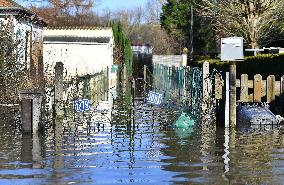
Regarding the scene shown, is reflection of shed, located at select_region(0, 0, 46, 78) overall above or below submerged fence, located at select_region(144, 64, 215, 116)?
above

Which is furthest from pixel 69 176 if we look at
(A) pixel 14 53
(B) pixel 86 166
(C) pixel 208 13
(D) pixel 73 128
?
(C) pixel 208 13

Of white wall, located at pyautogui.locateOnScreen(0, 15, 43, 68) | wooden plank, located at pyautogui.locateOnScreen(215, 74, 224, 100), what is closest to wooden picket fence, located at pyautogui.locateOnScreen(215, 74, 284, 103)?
wooden plank, located at pyautogui.locateOnScreen(215, 74, 224, 100)

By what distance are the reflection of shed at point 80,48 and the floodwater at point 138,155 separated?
1090 inches

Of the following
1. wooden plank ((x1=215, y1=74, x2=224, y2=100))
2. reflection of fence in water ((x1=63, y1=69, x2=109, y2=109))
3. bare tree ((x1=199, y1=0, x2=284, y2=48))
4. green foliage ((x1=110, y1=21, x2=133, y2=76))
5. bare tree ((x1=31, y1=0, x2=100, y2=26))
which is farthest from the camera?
bare tree ((x1=31, y1=0, x2=100, y2=26))

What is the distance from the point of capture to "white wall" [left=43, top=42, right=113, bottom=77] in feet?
150

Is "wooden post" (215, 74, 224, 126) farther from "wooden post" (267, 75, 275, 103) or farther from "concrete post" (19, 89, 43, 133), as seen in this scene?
"concrete post" (19, 89, 43, 133)

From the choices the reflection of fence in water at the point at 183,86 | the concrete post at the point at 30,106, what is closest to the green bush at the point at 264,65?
the reflection of fence in water at the point at 183,86

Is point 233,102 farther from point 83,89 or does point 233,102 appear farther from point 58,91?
point 83,89

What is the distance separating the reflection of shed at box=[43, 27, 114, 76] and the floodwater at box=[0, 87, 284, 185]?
27682mm

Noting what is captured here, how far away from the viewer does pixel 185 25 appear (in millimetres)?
76250

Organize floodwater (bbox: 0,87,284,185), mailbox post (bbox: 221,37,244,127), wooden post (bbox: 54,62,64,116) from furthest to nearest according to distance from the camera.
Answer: wooden post (bbox: 54,62,64,116) < mailbox post (bbox: 221,37,244,127) < floodwater (bbox: 0,87,284,185)

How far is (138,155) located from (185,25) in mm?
64721

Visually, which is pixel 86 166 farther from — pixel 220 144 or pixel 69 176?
pixel 220 144

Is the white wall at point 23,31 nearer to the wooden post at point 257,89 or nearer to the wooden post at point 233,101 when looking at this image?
the wooden post at point 257,89
